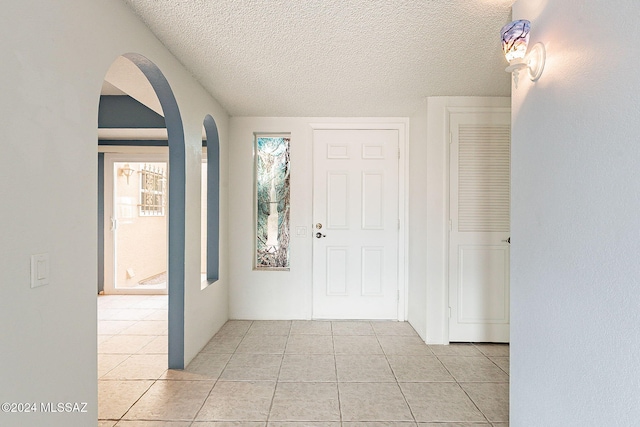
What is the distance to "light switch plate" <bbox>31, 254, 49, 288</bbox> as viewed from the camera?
1.36m

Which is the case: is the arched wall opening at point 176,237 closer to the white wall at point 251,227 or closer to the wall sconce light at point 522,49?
the white wall at point 251,227

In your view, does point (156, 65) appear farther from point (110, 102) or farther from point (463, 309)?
point (463, 309)

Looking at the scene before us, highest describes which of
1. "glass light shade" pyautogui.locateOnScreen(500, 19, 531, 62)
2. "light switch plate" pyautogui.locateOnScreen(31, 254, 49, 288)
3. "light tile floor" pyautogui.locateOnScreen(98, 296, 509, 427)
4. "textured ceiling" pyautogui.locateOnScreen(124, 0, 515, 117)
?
"textured ceiling" pyautogui.locateOnScreen(124, 0, 515, 117)

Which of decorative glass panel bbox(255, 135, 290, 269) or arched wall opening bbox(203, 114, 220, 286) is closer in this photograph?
arched wall opening bbox(203, 114, 220, 286)

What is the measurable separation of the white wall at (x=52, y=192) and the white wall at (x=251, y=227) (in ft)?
7.70

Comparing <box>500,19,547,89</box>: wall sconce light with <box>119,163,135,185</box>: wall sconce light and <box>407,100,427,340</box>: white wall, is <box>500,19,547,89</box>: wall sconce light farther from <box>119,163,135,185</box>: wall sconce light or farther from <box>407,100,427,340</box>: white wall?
<box>119,163,135,185</box>: wall sconce light

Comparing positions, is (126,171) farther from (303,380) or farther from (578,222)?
(578,222)

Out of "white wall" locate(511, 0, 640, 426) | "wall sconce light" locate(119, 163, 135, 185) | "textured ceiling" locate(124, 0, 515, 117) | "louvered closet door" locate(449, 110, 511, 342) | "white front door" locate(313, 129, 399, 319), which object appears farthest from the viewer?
"wall sconce light" locate(119, 163, 135, 185)

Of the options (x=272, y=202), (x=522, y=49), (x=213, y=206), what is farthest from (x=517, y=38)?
(x=272, y=202)

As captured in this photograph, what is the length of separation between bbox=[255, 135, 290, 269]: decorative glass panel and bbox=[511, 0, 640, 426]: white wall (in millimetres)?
2850

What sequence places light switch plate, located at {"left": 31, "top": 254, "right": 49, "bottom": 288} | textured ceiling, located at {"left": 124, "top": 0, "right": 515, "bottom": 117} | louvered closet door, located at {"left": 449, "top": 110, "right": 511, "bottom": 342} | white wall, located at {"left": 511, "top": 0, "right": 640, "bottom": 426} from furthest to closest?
1. louvered closet door, located at {"left": 449, "top": 110, "right": 511, "bottom": 342}
2. textured ceiling, located at {"left": 124, "top": 0, "right": 515, "bottom": 117}
3. light switch plate, located at {"left": 31, "top": 254, "right": 49, "bottom": 288}
4. white wall, located at {"left": 511, "top": 0, "right": 640, "bottom": 426}

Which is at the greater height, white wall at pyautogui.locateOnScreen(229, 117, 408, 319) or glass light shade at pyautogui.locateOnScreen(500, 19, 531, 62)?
glass light shade at pyautogui.locateOnScreen(500, 19, 531, 62)

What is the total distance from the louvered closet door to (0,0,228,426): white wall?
2.91 m

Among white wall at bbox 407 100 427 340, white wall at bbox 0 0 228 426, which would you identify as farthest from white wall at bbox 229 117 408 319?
white wall at bbox 0 0 228 426
